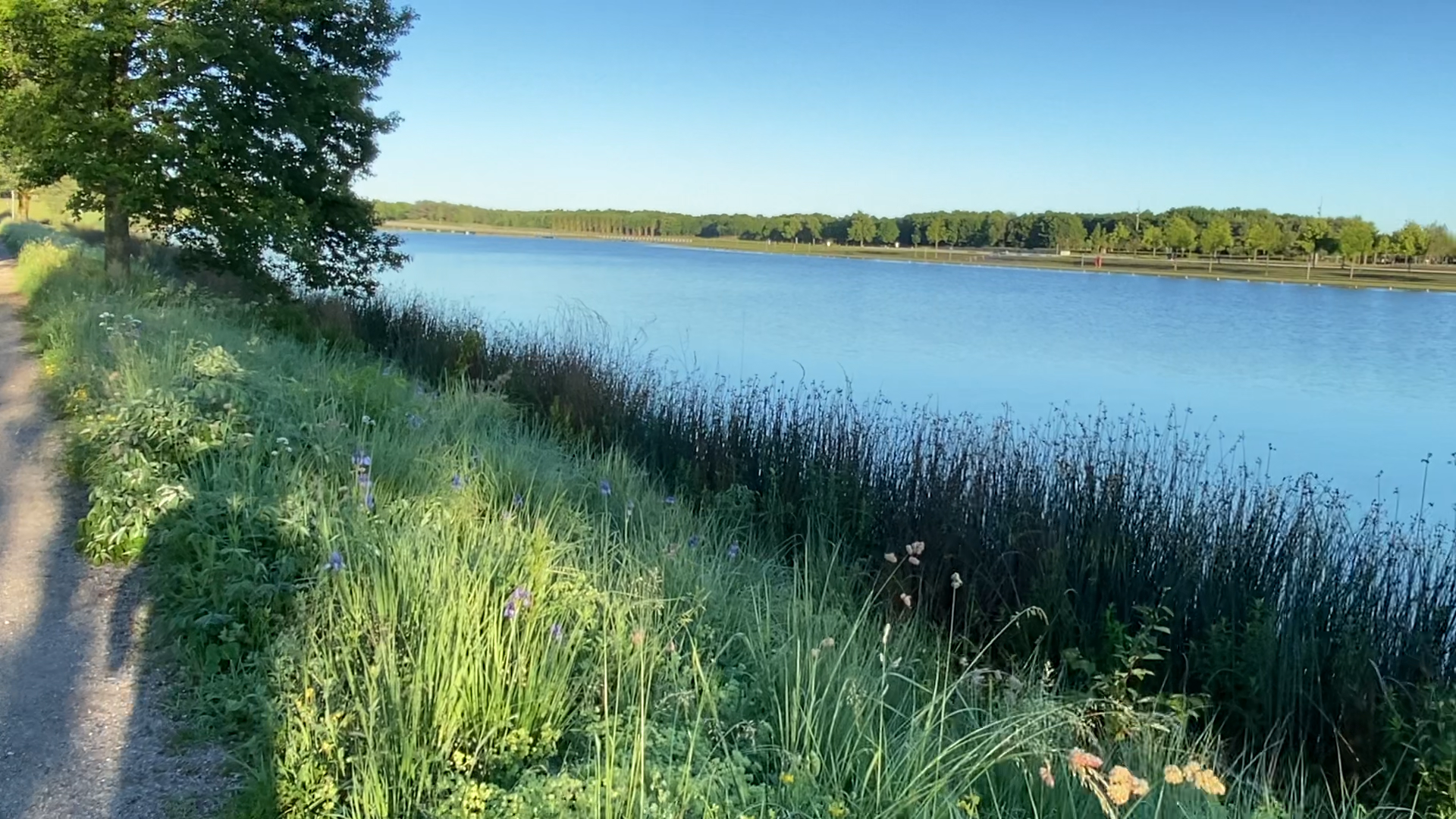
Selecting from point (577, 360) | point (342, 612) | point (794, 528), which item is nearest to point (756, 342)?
Result: point (577, 360)

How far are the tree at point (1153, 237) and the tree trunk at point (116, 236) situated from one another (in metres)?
89.0

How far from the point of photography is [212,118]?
43.2ft

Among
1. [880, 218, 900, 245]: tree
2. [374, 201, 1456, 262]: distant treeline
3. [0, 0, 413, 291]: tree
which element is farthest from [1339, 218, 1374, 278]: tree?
[0, 0, 413, 291]: tree

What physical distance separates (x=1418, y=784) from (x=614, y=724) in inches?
129

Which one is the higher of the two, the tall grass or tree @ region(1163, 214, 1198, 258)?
tree @ region(1163, 214, 1198, 258)

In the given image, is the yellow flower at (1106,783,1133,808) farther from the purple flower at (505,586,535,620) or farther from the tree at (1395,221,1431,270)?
the tree at (1395,221,1431,270)

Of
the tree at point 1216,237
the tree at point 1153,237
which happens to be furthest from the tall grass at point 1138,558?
the tree at point 1153,237

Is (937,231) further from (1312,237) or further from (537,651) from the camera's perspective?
(537,651)

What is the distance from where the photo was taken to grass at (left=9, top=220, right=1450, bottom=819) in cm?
270

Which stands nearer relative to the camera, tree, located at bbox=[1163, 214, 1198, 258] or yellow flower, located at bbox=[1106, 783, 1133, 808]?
yellow flower, located at bbox=[1106, 783, 1133, 808]

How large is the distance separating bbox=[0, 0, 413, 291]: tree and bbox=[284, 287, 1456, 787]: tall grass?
24.2 ft

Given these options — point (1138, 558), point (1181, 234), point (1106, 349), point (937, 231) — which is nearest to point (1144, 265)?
point (1181, 234)

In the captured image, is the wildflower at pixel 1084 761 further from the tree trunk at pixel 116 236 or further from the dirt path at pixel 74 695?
the tree trunk at pixel 116 236

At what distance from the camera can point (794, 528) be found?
7.26 m
